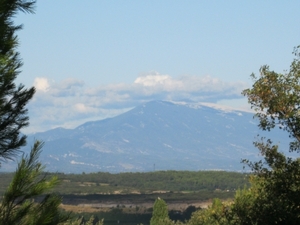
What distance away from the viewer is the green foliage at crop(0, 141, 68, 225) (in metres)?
7.36

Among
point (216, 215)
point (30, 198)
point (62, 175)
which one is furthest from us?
point (216, 215)

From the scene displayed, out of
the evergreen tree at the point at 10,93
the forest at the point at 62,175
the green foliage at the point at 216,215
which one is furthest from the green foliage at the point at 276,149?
the evergreen tree at the point at 10,93

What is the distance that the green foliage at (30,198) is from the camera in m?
7.36

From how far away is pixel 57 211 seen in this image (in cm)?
759

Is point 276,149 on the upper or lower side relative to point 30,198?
upper

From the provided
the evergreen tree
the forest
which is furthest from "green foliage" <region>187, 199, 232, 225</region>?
the evergreen tree

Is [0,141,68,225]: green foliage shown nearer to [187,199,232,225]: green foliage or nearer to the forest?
the forest

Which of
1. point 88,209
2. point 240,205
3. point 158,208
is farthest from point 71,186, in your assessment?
point 240,205

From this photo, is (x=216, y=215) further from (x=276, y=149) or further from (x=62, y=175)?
(x=62, y=175)

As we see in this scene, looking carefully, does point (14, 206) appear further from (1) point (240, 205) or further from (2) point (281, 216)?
(1) point (240, 205)

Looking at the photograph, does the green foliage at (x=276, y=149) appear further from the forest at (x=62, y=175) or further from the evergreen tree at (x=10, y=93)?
the evergreen tree at (x=10, y=93)

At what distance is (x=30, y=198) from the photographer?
7555 mm

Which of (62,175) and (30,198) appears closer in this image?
(30,198)

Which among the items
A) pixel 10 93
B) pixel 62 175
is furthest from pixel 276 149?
pixel 10 93
